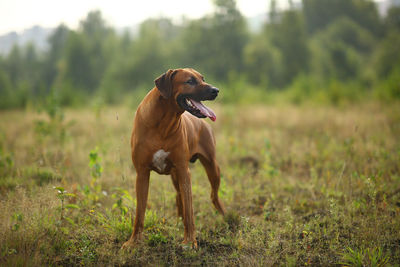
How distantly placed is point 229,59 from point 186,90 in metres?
27.5

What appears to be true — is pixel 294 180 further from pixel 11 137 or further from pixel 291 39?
pixel 291 39

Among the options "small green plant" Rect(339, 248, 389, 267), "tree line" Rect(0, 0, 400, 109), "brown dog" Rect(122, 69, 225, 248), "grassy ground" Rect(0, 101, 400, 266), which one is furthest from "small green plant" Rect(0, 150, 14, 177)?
"tree line" Rect(0, 0, 400, 109)

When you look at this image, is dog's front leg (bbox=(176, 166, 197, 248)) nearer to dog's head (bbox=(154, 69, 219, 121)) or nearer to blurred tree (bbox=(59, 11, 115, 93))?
dog's head (bbox=(154, 69, 219, 121))

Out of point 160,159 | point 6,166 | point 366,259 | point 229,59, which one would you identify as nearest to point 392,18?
point 229,59

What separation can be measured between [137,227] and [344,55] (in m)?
27.7

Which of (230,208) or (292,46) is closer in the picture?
(230,208)

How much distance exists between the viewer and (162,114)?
305 centimetres

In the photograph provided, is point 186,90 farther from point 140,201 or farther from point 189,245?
point 189,245

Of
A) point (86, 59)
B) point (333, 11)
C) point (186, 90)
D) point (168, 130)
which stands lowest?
point (168, 130)

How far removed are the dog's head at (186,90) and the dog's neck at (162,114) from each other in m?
0.07

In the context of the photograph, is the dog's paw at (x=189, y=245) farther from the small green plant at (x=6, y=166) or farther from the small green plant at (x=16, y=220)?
the small green plant at (x=6, y=166)

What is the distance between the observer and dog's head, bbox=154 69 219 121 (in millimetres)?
2979

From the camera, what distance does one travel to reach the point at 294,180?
5.51m

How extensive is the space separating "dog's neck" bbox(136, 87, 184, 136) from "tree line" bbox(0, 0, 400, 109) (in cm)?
1308
